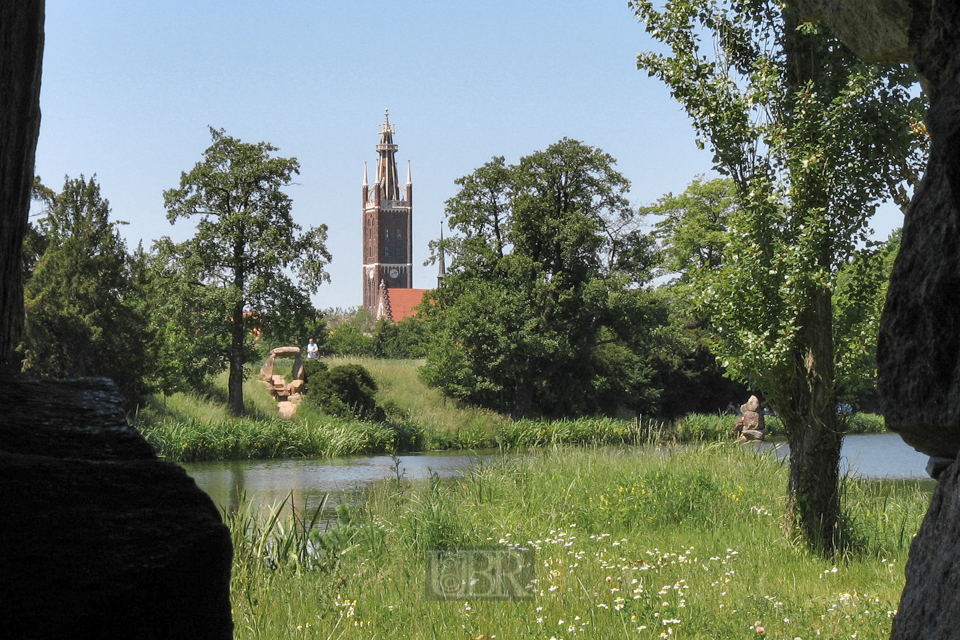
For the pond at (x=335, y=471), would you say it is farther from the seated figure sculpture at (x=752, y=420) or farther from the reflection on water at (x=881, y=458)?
the seated figure sculpture at (x=752, y=420)

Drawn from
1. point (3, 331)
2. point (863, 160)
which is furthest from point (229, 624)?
point (863, 160)

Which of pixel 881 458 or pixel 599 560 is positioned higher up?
pixel 599 560

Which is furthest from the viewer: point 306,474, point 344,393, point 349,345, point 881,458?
point 349,345

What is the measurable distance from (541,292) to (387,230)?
91984 millimetres

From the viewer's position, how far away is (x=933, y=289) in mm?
1423

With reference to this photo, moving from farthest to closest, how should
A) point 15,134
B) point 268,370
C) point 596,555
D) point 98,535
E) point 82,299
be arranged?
point 268,370 → point 82,299 → point 596,555 → point 15,134 → point 98,535

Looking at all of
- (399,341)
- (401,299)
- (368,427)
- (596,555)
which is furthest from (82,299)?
(401,299)

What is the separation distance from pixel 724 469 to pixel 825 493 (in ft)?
11.6

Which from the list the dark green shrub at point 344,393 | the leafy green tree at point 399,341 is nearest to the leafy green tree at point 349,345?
the leafy green tree at point 399,341

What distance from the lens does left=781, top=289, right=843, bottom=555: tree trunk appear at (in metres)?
7.32

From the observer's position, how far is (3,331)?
71.2 inches

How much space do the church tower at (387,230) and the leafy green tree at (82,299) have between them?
9546cm

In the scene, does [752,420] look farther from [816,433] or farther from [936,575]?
[936,575]

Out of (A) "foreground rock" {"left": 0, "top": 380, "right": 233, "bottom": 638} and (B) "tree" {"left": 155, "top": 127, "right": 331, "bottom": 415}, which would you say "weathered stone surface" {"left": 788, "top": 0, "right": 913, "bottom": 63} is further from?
(B) "tree" {"left": 155, "top": 127, "right": 331, "bottom": 415}
